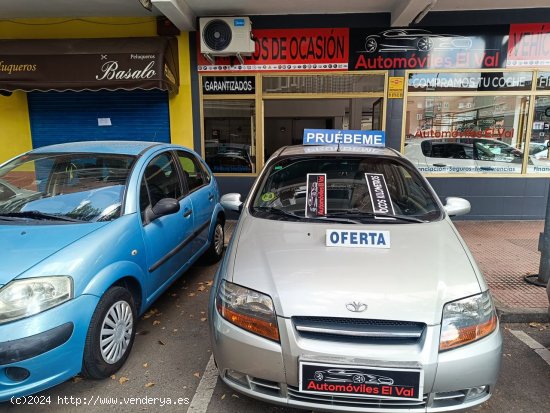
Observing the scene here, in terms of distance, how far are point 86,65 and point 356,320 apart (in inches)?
246

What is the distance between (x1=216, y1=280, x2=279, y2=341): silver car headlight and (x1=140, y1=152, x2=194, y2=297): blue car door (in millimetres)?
1186

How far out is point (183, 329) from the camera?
3426mm

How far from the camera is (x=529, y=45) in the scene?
6.59 metres

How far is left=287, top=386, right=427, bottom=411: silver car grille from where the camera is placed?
190 cm

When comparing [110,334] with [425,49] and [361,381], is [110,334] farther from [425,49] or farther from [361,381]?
[425,49]

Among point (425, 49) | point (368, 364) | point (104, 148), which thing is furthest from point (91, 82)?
point (368, 364)

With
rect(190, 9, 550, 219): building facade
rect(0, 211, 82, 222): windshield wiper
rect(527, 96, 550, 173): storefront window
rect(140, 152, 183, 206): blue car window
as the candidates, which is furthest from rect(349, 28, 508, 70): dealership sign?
rect(0, 211, 82, 222): windshield wiper

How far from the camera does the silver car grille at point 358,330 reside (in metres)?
1.95

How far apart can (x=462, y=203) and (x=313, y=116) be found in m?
8.95

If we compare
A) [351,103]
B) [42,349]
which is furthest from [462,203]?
[351,103]

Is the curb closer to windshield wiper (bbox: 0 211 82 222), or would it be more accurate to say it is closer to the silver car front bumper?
the silver car front bumper

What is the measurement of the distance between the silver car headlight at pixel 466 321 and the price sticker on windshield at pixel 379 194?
34.0 inches

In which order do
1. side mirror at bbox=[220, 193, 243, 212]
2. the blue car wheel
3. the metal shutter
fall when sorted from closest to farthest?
the blue car wheel → side mirror at bbox=[220, 193, 243, 212] → the metal shutter

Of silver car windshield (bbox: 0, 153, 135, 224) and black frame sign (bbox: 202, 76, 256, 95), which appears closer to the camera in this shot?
silver car windshield (bbox: 0, 153, 135, 224)
